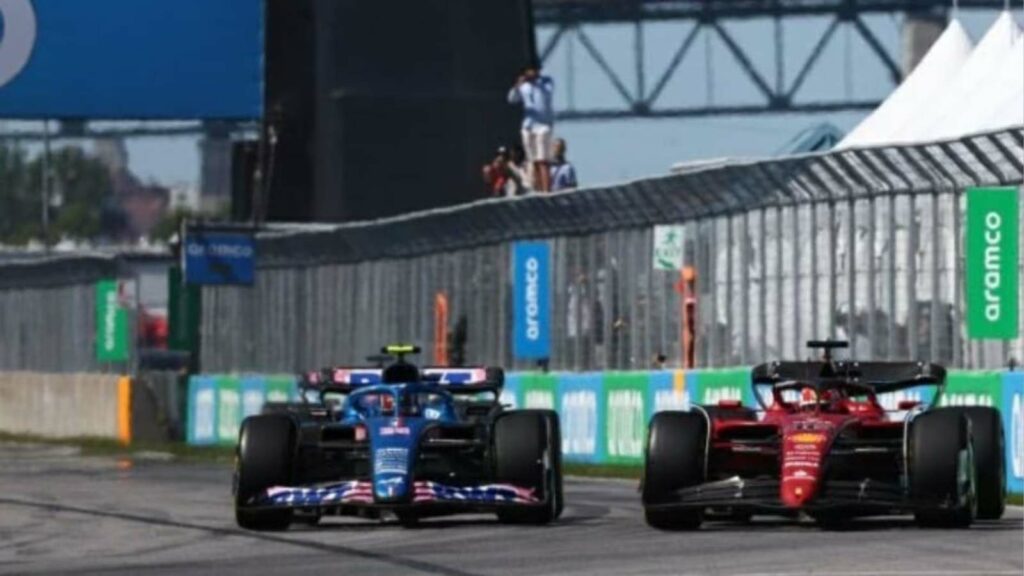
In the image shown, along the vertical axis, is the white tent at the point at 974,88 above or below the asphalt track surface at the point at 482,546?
above

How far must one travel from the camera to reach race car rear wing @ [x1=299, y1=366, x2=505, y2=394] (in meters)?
21.2

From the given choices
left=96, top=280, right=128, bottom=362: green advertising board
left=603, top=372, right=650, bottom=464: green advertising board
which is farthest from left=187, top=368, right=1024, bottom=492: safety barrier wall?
left=96, top=280, right=128, bottom=362: green advertising board

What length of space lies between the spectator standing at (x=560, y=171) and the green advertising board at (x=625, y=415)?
5398mm

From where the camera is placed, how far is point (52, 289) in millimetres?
50094

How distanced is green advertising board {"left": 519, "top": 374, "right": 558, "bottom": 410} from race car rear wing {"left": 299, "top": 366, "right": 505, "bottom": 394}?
1122 cm

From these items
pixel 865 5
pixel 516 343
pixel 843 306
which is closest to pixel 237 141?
pixel 516 343

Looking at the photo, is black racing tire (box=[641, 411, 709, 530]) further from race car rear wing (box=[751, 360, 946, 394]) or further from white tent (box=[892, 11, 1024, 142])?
white tent (box=[892, 11, 1024, 142])

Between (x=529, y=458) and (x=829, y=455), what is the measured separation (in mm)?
2116

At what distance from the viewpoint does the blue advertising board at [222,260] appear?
138ft

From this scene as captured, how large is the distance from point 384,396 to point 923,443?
3.77 meters

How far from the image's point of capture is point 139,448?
3991 cm

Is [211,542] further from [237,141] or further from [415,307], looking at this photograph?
[237,141]

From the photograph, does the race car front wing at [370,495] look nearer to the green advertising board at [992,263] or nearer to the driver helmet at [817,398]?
the driver helmet at [817,398]

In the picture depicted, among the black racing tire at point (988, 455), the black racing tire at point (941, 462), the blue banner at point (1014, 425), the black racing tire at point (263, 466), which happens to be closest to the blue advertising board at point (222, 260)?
the blue banner at point (1014, 425)
